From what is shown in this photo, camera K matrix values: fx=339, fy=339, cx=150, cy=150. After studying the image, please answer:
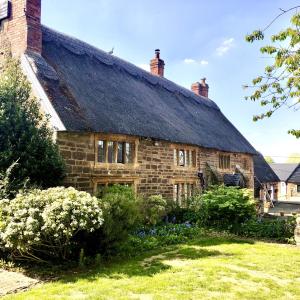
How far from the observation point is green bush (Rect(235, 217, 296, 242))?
12094 millimetres

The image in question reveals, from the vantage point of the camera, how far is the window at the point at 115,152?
12072 mm

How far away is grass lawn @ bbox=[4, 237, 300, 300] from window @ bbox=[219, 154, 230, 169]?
36.1 ft

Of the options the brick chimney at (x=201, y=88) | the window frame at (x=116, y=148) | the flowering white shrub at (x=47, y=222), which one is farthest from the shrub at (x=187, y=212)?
the brick chimney at (x=201, y=88)

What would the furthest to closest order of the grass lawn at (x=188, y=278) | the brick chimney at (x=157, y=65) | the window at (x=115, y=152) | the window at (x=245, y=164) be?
the window at (x=245, y=164) < the brick chimney at (x=157, y=65) < the window at (x=115, y=152) < the grass lawn at (x=188, y=278)

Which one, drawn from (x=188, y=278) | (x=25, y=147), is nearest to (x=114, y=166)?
(x=25, y=147)

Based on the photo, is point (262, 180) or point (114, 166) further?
point (262, 180)

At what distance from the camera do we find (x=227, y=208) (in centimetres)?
1263

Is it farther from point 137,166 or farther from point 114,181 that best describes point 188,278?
point 137,166

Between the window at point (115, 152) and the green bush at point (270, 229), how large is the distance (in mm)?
5071

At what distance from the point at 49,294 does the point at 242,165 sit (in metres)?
19.3

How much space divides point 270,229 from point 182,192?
5008mm

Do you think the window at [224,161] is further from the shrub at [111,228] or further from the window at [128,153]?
the shrub at [111,228]

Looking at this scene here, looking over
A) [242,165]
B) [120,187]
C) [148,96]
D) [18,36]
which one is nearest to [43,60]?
[18,36]

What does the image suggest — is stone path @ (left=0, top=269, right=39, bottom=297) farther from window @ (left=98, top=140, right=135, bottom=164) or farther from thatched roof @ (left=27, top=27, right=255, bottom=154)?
window @ (left=98, top=140, right=135, bottom=164)
